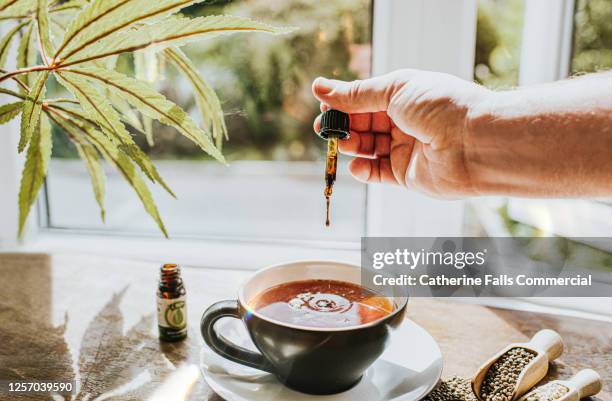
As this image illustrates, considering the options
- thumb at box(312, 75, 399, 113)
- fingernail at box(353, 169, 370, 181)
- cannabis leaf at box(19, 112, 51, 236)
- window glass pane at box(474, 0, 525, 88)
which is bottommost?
fingernail at box(353, 169, 370, 181)

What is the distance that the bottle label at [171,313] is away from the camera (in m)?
0.77

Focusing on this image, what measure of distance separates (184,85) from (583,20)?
884 millimetres

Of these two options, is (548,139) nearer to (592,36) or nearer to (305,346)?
(305,346)

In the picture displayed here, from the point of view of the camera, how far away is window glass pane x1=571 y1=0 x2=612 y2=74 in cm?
100

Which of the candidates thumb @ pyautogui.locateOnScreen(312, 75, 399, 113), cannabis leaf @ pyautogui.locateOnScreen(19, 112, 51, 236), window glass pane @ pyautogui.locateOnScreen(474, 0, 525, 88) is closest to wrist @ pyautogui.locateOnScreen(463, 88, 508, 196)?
thumb @ pyautogui.locateOnScreen(312, 75, 399, 113)

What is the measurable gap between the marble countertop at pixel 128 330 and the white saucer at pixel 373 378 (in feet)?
0.17

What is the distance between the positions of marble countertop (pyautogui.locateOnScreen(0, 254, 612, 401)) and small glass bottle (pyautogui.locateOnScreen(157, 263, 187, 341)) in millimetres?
18

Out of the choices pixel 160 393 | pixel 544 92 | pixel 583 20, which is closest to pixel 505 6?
pixel 583 20

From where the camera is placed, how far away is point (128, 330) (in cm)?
82

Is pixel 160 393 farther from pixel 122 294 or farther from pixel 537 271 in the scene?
pixel 537 271

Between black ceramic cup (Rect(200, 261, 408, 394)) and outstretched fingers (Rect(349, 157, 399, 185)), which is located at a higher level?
outstretched fingers (Rect(349, 157, 399, 185))

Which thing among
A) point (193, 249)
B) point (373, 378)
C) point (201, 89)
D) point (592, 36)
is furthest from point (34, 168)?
point (592, 36)

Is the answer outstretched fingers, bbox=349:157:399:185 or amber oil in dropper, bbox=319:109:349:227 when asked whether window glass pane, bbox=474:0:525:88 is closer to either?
outstretched fingers, bbox=349:157:399:185

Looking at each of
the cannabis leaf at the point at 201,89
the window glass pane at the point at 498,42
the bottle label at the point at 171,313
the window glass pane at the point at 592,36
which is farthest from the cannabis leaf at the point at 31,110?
the window glass pane at the point at 592,36
